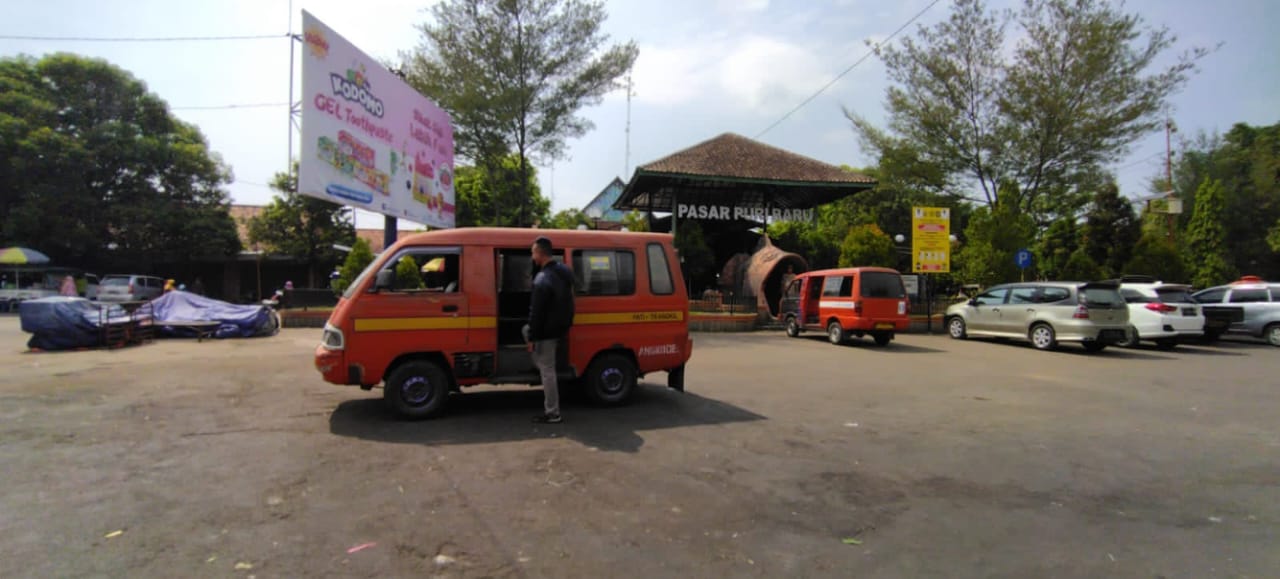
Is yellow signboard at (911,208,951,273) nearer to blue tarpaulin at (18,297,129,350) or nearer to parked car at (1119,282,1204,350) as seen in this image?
parked car at (1119,282,1204,350)

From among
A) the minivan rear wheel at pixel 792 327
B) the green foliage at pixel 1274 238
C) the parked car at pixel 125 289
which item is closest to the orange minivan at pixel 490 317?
the minivan rear wheel at pixel 792 327

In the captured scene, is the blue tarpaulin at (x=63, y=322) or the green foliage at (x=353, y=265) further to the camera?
the green foliage at (x=353, y=265)

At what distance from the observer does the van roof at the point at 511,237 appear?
6.26 m

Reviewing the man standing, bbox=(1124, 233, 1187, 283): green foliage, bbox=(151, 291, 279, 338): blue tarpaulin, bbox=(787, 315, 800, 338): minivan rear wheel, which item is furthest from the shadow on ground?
bbox=(1124, 233, 1187, 283): green foliage

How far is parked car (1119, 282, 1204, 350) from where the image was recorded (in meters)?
13.9

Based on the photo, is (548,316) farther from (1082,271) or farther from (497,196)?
(1082,271)

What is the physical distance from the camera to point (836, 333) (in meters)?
14.5

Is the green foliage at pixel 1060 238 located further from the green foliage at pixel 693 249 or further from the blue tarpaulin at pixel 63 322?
the blue tarpaulin at pixel 63 322

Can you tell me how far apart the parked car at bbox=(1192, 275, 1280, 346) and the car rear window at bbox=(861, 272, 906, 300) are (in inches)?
334

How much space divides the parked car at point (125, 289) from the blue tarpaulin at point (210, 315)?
38.3ft

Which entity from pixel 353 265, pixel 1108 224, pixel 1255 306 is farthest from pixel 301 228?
pixel 1108 224

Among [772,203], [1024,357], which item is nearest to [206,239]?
[772,203]

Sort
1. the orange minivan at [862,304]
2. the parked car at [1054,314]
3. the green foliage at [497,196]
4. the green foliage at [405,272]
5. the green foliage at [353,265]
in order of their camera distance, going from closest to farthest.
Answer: the green foliage at [405,272] → the parked car at [1054,314] → the orange minivan at [862,304] → the green foliage at [353,265] → the green foliage at [497,196]

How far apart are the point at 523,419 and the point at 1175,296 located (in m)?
16.1
